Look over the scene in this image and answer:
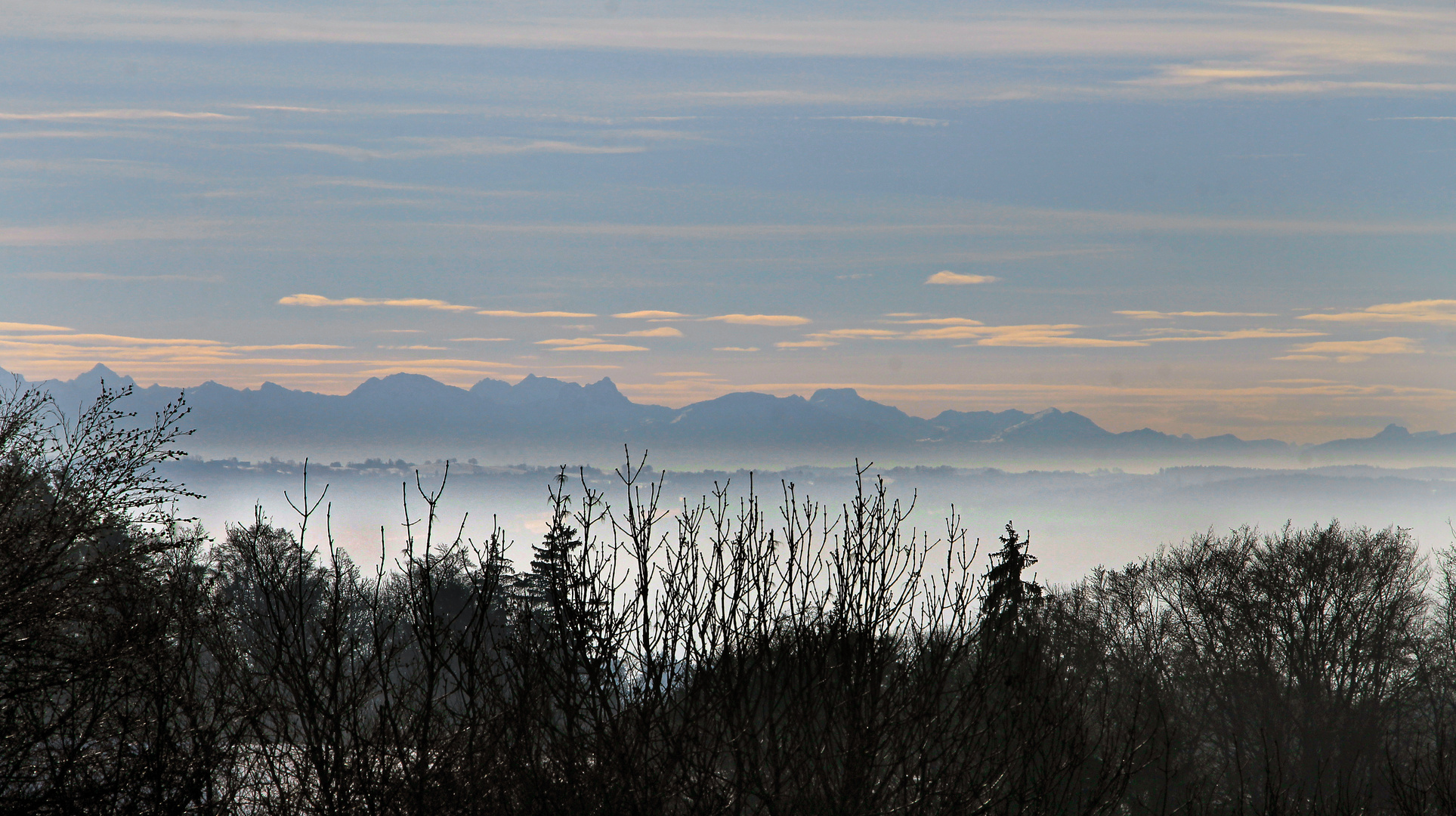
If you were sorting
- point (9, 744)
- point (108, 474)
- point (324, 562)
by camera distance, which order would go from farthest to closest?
point (324, 562), point (108, 474), point (9, 744)

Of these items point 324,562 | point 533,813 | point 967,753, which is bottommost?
point 324,562

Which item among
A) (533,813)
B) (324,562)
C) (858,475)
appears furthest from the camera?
(324,562)

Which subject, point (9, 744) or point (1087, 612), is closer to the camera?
point (9, 744)

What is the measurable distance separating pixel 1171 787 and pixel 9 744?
1254 inches

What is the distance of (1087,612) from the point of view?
4984 centimetres

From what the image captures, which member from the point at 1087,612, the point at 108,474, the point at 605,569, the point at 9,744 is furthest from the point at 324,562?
the point at 605,569

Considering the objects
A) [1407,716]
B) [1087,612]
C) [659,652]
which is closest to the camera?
[659,652]

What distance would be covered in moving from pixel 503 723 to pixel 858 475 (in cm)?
585

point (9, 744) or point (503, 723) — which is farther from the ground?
point (503, 723)

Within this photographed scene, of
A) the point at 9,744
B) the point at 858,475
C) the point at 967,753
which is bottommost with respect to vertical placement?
the point at 9,744

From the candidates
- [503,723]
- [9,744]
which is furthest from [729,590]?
[9,744]

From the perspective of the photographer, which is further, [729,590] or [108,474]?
[108,474]

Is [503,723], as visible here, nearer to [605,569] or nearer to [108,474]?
[605,569]

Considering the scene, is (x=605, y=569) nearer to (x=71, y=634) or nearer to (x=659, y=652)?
(x=659, y=652)
